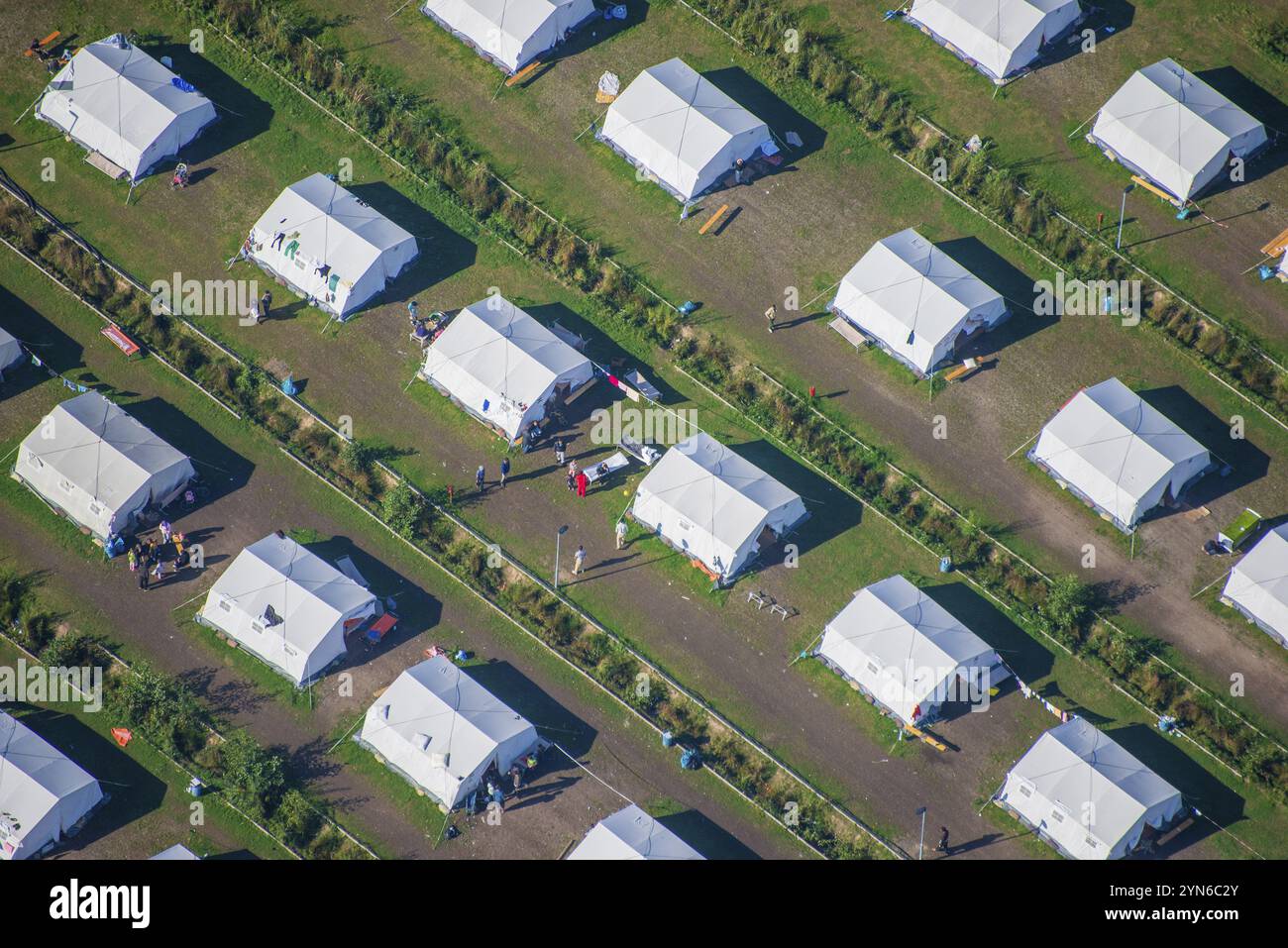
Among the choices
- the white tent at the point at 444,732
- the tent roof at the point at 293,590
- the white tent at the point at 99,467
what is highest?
the white tent at the point at 99,467

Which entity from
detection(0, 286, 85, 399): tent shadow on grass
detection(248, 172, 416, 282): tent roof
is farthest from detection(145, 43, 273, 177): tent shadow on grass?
detection(0, 286, 85, 399): tent shadow on grass

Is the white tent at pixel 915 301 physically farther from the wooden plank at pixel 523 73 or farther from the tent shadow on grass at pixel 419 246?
the wooden plank at pixel 523 73

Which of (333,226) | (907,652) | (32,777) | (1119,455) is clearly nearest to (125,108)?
(333,226)

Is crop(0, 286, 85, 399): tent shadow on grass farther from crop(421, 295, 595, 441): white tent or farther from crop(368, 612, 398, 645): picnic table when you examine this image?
crop(368, 612, 398, 645): picnic table

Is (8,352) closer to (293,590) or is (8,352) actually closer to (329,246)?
(329,246)

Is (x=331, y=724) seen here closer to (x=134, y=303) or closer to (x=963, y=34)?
(x=134, y=303)

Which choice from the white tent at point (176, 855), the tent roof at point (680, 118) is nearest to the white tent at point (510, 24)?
the tent roof at point (680, 118)
